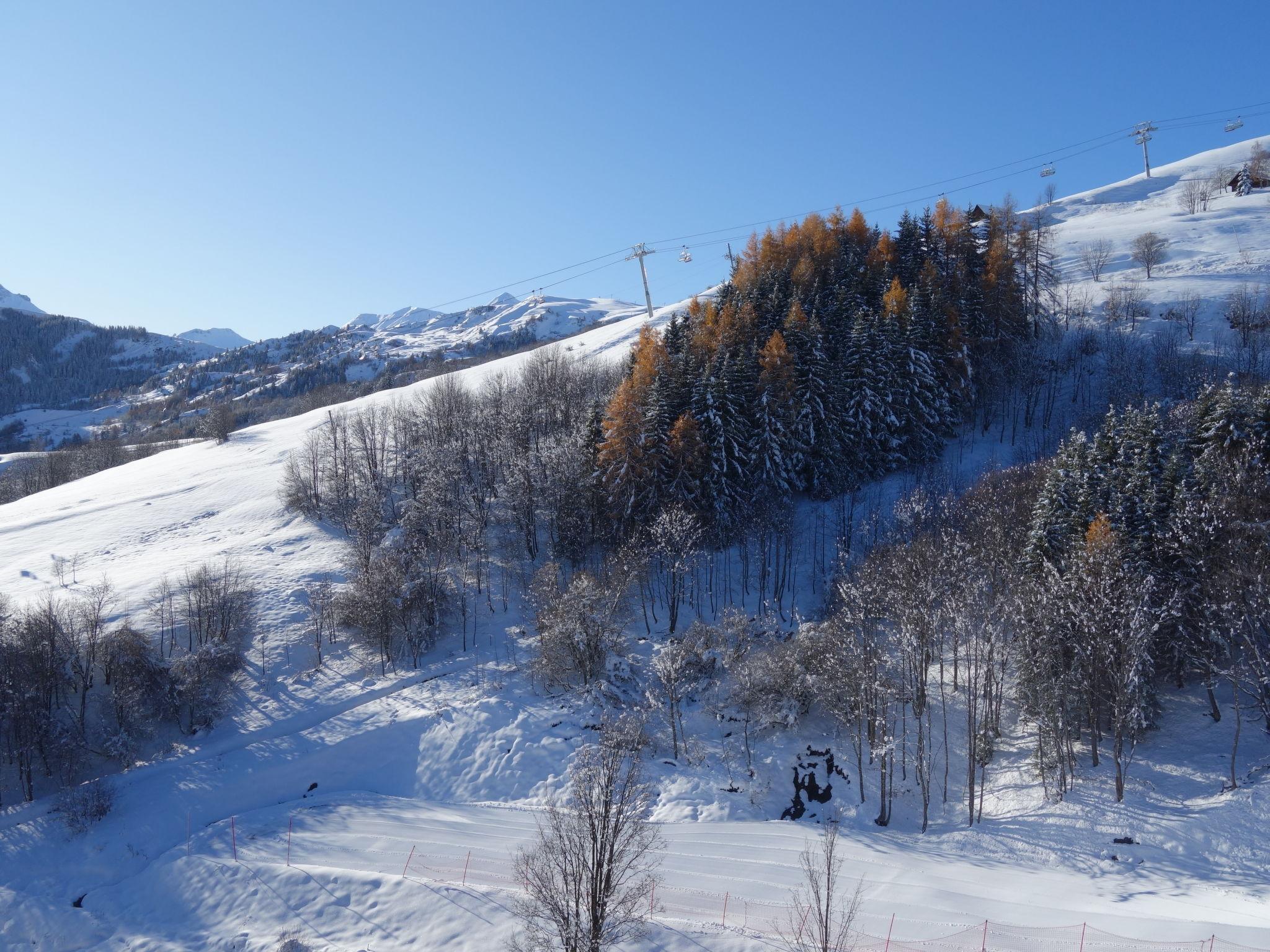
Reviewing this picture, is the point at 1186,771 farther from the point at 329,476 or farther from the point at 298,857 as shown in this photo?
the point at 329,476

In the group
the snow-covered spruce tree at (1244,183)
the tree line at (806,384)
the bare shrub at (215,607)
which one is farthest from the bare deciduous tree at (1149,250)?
the bare shrub at (215,607)

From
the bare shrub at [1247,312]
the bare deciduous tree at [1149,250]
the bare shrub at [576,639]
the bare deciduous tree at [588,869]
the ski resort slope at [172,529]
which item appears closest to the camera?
the bare deciduous tree at [588,869]

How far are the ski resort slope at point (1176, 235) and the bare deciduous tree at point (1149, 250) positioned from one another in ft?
2.75

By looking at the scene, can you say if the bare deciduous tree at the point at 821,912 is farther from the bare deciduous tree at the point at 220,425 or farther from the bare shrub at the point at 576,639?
the bare deciduous tree at the point at 220,425

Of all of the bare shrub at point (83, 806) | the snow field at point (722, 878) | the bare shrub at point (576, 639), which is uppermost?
the bare shrub at point (576, 639)

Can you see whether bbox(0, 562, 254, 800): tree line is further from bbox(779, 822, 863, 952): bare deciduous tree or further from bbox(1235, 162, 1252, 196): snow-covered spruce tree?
bbox(1235, 162, 1252, 196): snow-covered spruce tree

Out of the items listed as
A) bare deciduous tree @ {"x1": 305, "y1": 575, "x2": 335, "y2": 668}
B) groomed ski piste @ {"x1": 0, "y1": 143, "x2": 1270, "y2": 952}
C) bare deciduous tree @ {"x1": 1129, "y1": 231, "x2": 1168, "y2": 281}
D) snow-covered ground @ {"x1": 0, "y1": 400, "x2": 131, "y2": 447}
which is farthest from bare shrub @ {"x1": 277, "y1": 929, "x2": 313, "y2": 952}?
snow-covered ground @ {"x1": 0, "y1": 400, "x2": 131, "y2": 447}

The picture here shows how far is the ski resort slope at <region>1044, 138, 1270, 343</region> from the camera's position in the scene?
232ft

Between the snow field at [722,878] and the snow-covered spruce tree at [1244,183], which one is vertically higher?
the snow-covered spruce tree at [1244,183]

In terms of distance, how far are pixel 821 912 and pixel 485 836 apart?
15756 mm

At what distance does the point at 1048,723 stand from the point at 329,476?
57.2 m

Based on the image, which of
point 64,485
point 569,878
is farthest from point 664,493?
point 64,485

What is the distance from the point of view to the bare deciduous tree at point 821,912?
57.4 ft

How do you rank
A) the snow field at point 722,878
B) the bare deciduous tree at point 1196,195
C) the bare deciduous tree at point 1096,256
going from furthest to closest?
the bare deciduous tree at point 1196,195 → the bare deciduous tree at point 1096,256 → the snow field at point 722,878
